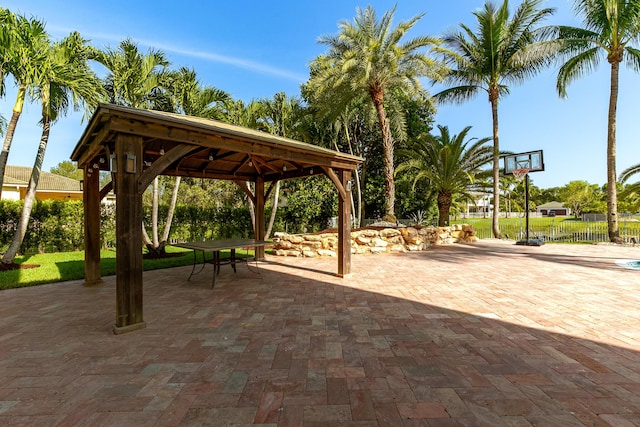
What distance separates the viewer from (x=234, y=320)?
4.06m

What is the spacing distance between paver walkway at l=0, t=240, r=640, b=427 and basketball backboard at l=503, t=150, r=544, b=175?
1006cm

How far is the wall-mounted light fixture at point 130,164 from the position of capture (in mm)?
3639

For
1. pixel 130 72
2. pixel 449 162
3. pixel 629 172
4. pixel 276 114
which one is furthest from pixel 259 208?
pixel 629 172

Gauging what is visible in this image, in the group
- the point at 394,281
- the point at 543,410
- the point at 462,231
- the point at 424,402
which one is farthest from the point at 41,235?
the point at 462,231

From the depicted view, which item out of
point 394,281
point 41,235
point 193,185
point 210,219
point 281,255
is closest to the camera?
point 394,281

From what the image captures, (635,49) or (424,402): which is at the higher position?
(635,49)

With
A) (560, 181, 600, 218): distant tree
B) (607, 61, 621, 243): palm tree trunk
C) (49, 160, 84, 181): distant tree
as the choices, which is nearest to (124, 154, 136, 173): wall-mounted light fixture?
(607, 61, 621, 243): palm tree trunk

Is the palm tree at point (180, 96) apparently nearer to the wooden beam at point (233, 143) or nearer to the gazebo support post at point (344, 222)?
the wooden beam at point (233, 143)

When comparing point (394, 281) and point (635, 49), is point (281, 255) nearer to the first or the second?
point (394, 281)

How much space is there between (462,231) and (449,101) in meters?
7.31

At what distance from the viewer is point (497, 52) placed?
1388 centimetres

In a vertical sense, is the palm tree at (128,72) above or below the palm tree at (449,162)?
above

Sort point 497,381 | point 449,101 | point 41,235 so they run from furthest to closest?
point 449,101 → point 41,235 → point 497,381

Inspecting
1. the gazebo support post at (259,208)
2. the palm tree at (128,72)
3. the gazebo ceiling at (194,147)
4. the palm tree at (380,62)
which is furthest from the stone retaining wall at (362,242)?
the palm tree at (128,72)
